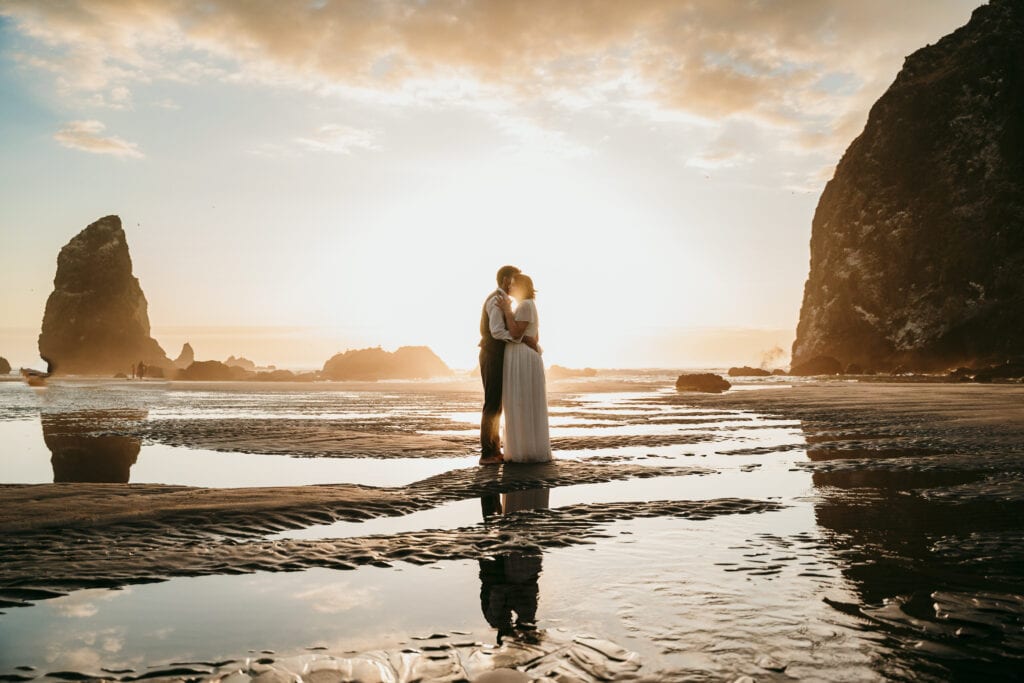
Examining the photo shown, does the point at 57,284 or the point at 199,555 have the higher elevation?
the point at 57,284

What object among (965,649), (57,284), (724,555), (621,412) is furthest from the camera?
(57,284)

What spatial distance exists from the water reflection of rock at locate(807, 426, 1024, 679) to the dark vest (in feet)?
15.4

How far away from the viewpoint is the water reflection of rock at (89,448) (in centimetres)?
884

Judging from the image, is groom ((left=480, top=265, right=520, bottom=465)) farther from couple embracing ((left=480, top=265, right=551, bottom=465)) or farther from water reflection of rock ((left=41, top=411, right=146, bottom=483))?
water reflection of rock ((left=41, top=411, right=146, bottom=483))

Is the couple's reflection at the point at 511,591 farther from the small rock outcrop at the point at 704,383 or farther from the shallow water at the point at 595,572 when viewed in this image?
the small rock outcrop at the point at 704,383

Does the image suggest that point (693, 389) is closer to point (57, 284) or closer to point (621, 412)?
point (621, 412)

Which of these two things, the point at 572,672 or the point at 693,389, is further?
the point at 693,389

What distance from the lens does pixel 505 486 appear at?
791cm

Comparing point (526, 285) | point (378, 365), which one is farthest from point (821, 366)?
point (526, 285)

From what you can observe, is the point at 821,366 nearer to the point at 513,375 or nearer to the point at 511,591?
the point at 513,375

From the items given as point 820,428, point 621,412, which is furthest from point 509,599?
point 621,412

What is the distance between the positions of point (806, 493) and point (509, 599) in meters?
4.59

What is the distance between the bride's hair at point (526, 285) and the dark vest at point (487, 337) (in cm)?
43

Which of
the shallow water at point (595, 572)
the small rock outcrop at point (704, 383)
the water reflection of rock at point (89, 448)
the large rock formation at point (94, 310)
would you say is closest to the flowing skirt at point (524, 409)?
the shallow water at point (595, 572)
